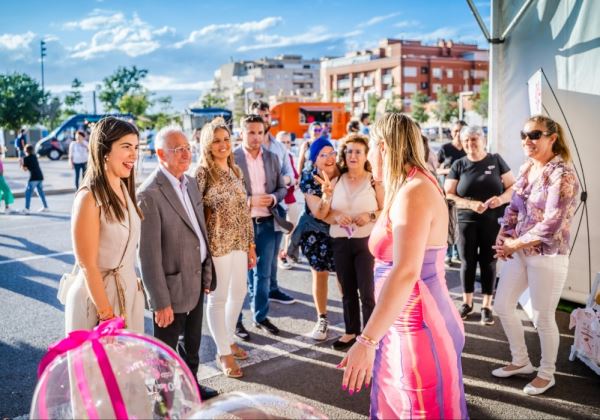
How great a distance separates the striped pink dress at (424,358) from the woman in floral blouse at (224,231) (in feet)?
6.07

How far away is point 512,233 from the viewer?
4117mm

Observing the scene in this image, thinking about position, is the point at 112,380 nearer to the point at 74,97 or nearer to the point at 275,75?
the point at 74,97

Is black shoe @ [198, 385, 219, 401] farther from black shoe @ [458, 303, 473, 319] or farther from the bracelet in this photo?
black shoe @ [458, 303, 473, 319]

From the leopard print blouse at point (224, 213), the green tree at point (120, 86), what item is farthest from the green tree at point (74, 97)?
the leopard print blouse at point (224, 213)

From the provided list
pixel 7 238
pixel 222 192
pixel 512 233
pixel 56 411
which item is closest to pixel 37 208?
pixel 7 238

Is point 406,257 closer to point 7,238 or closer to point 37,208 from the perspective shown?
point 7,238

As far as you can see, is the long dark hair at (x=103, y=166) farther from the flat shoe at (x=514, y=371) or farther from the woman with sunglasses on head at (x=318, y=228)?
the flat shoe at (x=514, y=371)

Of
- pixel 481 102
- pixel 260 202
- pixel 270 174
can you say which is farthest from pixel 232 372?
pixel 481 102

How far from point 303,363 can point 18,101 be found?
151 feet

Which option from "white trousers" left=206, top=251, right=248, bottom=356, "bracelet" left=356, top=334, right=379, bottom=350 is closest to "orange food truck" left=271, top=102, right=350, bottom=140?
"white trousers" left=206, top=251, right=248, bottom=356

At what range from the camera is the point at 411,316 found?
219cm

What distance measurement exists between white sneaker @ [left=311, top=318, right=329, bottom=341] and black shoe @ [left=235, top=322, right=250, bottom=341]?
1.99 ft

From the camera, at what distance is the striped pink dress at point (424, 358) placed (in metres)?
2.13

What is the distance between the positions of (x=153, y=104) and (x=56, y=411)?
201ft
